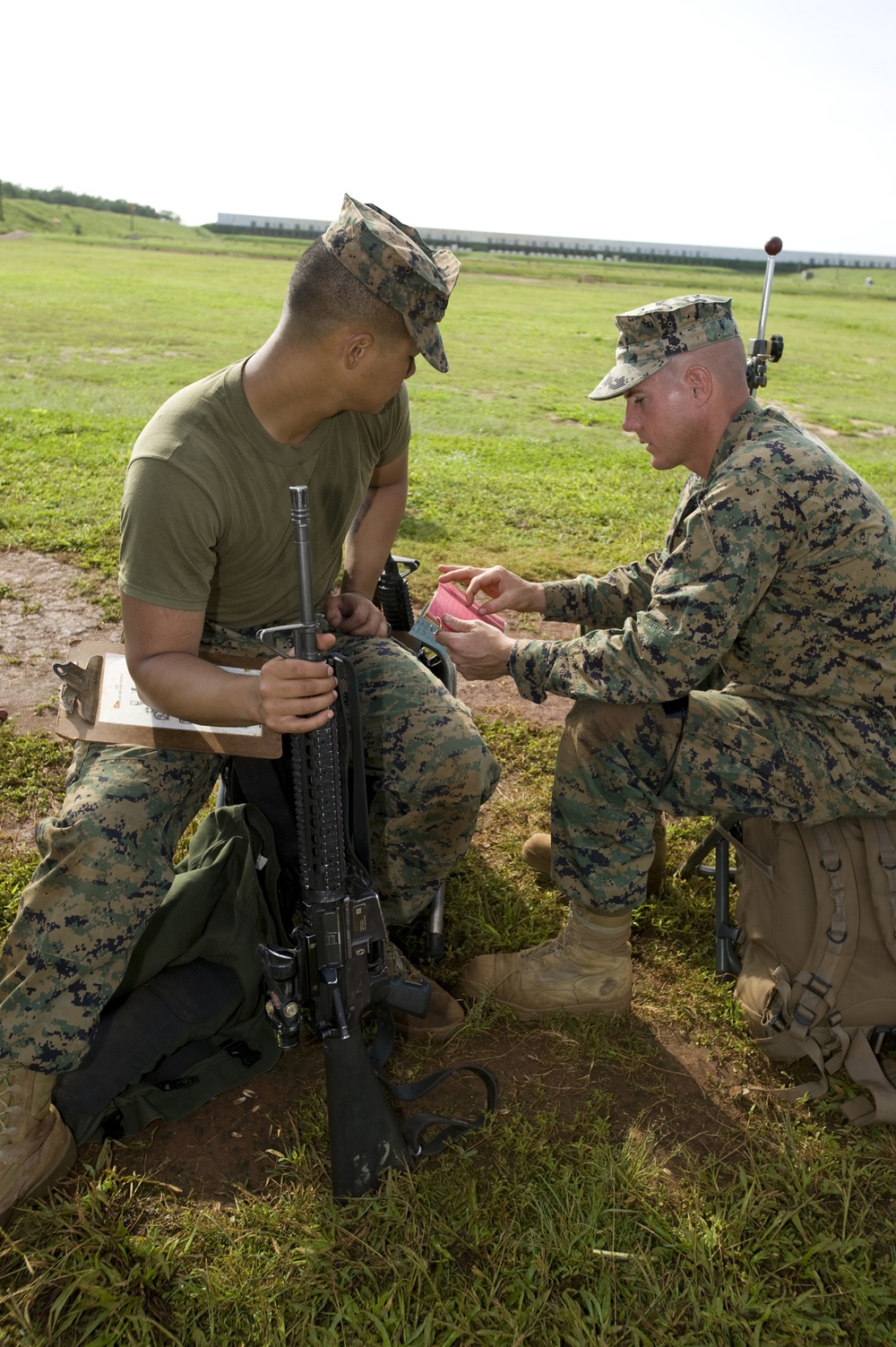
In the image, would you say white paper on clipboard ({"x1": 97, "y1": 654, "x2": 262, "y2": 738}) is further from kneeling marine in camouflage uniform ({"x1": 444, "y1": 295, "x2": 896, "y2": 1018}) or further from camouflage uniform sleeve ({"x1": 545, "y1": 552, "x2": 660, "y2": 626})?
camouflage uniform sleeve ({"x1": 545, "y1": 552, "x2": 660, "y2": 626})

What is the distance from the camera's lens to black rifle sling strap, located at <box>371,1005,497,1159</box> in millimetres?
2926

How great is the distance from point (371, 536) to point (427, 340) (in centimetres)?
123

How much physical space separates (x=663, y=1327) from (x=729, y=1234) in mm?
355

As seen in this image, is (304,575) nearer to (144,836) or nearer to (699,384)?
(144,836)

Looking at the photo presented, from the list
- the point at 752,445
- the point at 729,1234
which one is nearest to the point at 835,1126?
A: the point at 729,1234

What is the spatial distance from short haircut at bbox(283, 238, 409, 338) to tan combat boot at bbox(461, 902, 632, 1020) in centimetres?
218

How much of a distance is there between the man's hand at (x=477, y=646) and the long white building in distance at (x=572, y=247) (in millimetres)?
87306

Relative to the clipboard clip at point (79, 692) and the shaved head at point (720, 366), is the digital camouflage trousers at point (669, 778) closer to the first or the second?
the shaved head at point (720, 366)

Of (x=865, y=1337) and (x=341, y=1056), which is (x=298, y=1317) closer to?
(x=341, y=1056)

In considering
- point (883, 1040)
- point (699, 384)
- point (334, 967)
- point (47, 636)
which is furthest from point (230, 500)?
point (47, 636)

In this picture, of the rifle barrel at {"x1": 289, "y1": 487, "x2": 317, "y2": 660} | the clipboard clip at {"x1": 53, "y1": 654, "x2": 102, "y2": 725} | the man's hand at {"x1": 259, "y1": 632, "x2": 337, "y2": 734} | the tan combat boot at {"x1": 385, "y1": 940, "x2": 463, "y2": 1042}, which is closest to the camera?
the rifle barrel at {"x1": 289, "y1": 487, "x2": 317, "y2": 660}

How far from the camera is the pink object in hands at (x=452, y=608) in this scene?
388 centimetres

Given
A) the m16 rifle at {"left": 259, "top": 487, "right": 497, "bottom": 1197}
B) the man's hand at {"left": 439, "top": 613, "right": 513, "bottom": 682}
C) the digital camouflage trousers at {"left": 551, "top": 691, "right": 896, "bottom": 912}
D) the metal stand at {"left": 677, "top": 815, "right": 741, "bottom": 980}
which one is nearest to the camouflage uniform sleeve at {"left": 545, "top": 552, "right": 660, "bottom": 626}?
the man's hand at {"left": 439, "top": 613, "right": 513, "bottom": 682}

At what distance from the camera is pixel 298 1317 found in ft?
8.25
